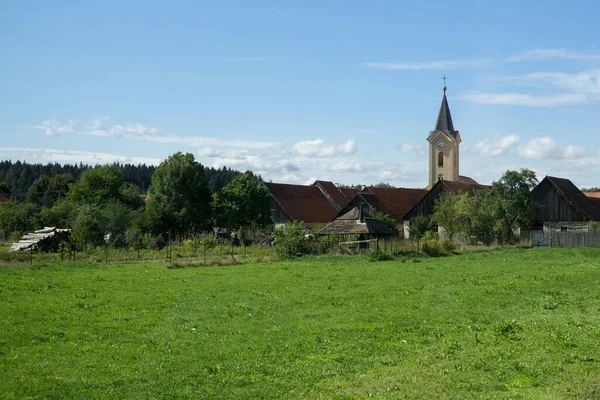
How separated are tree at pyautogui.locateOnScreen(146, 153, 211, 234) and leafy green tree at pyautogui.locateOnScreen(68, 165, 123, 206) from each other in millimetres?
19755

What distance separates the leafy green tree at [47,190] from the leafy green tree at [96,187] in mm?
31267

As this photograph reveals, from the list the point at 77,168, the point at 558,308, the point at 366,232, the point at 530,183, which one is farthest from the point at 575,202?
the point at 77,168

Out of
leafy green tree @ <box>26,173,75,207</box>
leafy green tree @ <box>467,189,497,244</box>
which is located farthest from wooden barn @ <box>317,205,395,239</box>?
leafy green tree @ <box>26,173,75,207</box>

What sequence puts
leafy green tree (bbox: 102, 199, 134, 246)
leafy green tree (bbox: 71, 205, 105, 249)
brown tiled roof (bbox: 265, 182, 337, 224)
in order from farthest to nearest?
1. brown tiled roof (bbox: 265, 182, 337, 224)
2. leafy green tree (bbox: 102, 199, 134, 246)
3. leafy green tree (bbox: 71, 205, 105, 249)

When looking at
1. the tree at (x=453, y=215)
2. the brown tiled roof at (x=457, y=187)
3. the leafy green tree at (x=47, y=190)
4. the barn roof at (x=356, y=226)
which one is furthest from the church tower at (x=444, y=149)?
the leafy green tree at (x=47, y=190)

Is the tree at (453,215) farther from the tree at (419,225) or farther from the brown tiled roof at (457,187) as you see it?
the brown tiled roof at (457,187)

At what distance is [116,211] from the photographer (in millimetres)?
59375

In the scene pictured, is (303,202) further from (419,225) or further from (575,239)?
(575,239)

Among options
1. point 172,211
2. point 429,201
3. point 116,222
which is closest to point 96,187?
point 172,211

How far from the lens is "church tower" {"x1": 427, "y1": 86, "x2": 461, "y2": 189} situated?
279 feet

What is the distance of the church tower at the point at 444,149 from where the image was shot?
85.1 metres

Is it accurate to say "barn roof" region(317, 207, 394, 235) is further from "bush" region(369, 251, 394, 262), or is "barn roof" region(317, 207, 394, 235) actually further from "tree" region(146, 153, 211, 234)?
"tree" region(146, 153, 211, 234)

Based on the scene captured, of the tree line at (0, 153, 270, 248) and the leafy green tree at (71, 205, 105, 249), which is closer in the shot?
the leafy green tree at (71, 205, 105, 249)

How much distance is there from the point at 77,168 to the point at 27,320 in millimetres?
175470
